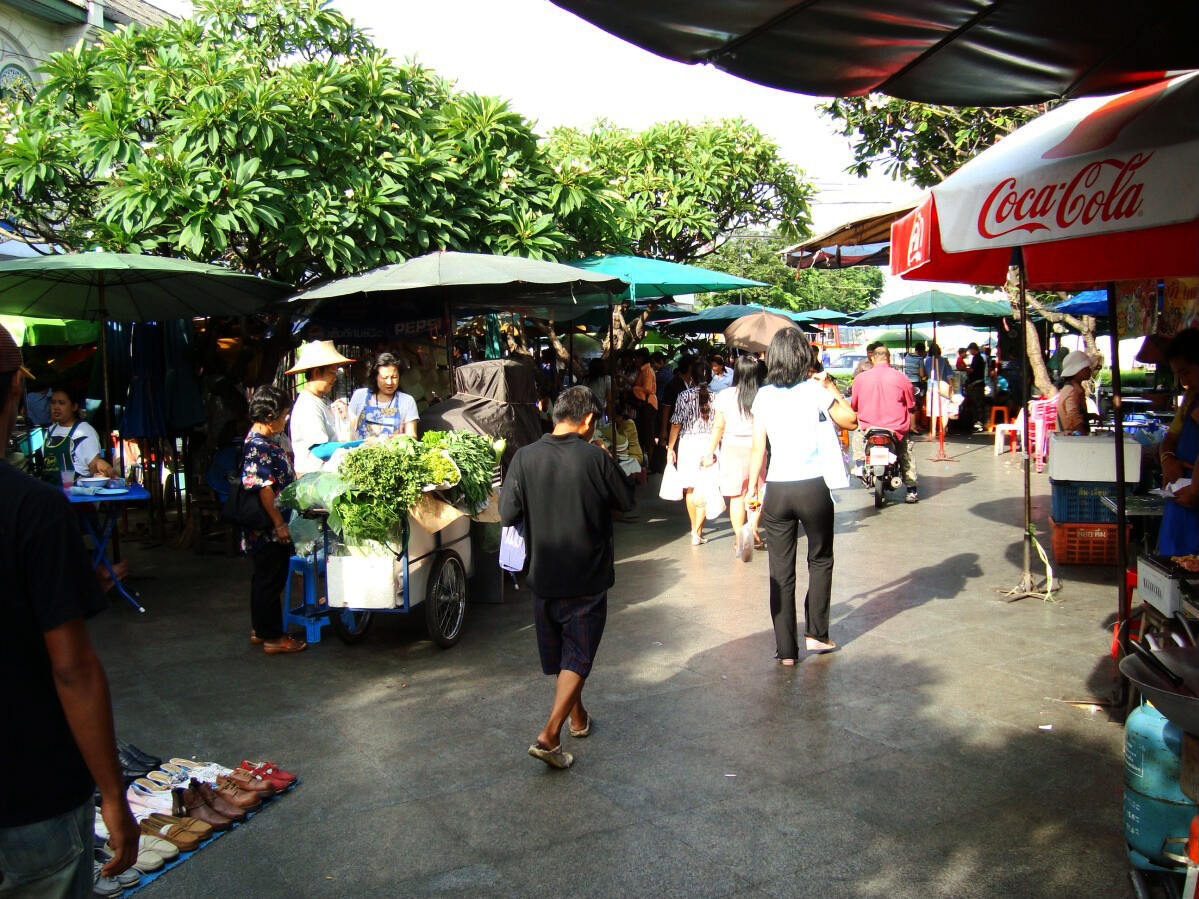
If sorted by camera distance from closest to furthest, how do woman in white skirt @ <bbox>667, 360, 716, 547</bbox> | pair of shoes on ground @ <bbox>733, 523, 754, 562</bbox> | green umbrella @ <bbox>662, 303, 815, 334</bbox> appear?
pair of shoes on ground @ <bbox>733, 523, 754, 562</bbox> < woman in white skirt @ <bbox>667, 360, 716, 547</bbox> < green umbrella @ <bbox>662, 303, 815, 334</bbox>

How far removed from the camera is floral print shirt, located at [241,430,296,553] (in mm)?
6281

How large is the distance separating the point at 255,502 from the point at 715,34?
4191 millimetres

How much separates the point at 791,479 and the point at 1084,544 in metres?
3.83

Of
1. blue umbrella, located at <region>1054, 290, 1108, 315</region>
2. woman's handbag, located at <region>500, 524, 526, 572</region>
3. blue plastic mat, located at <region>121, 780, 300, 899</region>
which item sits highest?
blue umbrella, located at <region>1054, 290, 1108, 315</region>

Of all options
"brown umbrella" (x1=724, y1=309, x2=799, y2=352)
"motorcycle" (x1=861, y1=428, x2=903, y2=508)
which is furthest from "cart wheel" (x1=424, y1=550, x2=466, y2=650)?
"motorcycle" (x1=861, y1=428, x2=903, y2=508)

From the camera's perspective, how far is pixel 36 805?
2.11 metres

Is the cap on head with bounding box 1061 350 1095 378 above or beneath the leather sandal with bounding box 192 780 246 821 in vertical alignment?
above

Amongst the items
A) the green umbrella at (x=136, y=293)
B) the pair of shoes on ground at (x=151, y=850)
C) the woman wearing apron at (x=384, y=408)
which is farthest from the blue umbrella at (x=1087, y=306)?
the pair of shoes on ground at (x=151, y=850)

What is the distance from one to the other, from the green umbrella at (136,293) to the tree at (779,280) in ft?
80.6

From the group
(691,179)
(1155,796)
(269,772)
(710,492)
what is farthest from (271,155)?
(691,179)

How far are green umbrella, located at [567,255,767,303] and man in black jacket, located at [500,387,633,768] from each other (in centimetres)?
548

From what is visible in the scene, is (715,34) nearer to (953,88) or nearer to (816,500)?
Answer: (953,88)

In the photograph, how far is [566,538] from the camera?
465cm

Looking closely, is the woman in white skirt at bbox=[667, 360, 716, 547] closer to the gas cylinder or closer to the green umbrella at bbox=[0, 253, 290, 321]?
the green umbrella at bbox=[0, 253, 290, 321]
